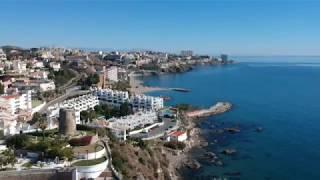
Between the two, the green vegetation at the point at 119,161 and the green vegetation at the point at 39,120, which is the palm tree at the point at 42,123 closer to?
the green vegetation at the point at 39,120

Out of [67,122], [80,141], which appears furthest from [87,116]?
[80,141]

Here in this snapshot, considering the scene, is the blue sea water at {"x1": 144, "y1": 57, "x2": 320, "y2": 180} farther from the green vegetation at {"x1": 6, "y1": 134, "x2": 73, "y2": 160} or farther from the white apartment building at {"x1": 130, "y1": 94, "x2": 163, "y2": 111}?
the green vegetation at {"x1": 6, "y1": 134, "x2": 73, "y2": 160}

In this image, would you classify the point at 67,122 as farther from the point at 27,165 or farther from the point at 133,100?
the point at 133,100

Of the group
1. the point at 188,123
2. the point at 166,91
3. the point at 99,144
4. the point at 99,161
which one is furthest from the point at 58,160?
the point at 166,91

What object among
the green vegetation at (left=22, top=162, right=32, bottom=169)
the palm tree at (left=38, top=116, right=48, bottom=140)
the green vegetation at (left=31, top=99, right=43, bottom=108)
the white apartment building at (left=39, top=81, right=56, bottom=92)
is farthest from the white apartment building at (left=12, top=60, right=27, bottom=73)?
the green vegetation at (left=22, top=162, right=32, bottom=169)

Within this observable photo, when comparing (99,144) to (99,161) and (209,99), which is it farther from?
Result: (209,99)

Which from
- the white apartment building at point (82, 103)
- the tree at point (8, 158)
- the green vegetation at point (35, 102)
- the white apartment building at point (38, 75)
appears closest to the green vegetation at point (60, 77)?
the white apartment building at point (38, 75)
